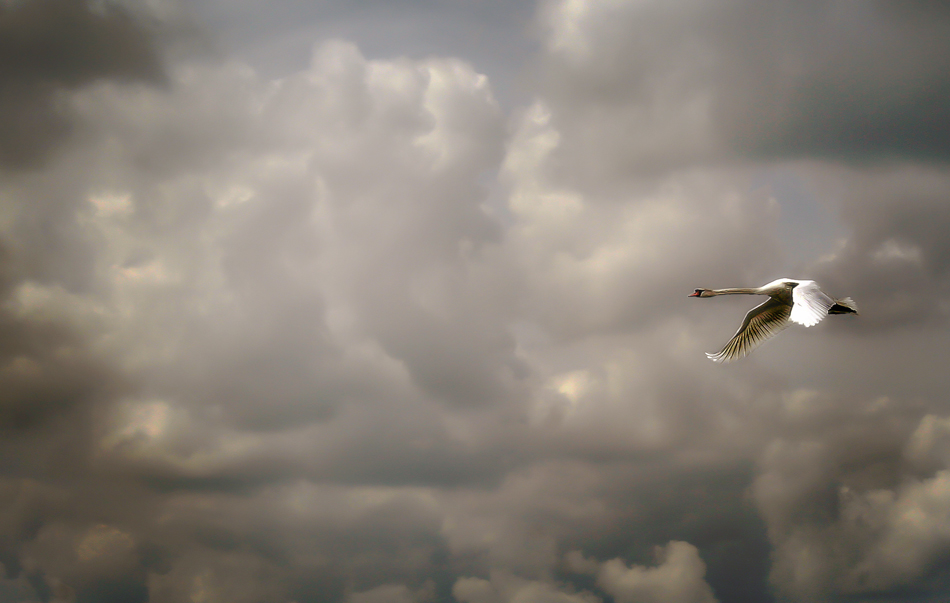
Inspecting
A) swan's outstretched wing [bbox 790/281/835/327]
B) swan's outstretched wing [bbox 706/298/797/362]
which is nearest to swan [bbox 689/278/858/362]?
swan's outstretched wing [bbox 706/298/797/362]

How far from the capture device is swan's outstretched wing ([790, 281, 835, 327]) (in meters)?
42.2

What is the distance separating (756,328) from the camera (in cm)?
5509

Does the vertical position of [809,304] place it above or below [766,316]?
below

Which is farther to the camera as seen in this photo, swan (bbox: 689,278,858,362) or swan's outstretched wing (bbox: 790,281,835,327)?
swan (bbox: 689,278,858,362)

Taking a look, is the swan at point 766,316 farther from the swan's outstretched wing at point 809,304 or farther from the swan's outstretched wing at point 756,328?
the swan's outstretched wing at point 809,304

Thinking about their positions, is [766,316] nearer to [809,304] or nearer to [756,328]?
[756,328]

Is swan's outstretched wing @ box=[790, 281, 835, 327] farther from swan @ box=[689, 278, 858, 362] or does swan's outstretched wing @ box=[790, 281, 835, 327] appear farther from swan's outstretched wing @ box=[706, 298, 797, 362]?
swan's outstretched wing @ box=[706, 298, 797, 362]

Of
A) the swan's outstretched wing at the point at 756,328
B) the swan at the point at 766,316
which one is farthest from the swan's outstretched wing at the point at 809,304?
the swan's outstretched wing at the point at 756,328

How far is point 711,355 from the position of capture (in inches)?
2179

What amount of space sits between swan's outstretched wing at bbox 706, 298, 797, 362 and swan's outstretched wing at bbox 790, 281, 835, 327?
17.1ft

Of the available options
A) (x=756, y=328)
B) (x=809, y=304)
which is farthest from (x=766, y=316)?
(x=809, y=304)

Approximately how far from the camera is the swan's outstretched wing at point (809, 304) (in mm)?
42188

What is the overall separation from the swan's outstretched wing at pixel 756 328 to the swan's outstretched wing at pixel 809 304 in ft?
17.1

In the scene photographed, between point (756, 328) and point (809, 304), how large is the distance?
10739 millimetres
